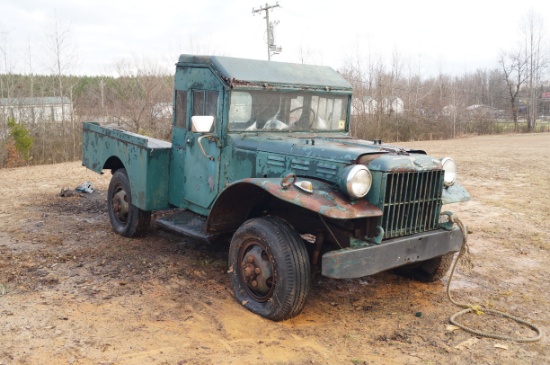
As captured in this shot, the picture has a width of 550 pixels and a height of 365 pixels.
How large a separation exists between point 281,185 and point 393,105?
1152 inches

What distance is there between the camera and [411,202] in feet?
13.6

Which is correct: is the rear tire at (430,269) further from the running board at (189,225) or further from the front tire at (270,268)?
the running board at (189,225)

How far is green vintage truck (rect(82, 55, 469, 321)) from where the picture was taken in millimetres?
3908

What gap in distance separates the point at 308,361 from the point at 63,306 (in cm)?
210

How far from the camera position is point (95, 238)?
20.8 ft

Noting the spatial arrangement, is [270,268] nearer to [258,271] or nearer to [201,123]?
[258,271]

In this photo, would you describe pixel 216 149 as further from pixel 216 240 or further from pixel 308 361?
pixel 308 361

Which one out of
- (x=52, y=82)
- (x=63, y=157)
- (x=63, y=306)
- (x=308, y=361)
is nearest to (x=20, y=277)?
(x=63, y=306)

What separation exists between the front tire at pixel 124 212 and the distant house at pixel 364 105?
73.9 feet

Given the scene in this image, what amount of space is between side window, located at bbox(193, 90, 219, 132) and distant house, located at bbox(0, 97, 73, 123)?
1844 centimetres

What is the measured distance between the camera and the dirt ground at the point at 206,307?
11.5 ft

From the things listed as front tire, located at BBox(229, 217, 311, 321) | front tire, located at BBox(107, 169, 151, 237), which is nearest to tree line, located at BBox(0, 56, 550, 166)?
front tire, located at BBox(107, 169, 151, 237)

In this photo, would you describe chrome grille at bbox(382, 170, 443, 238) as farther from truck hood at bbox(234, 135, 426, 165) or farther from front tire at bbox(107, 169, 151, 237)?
front tire at bbox(107, 169, 151, 237)

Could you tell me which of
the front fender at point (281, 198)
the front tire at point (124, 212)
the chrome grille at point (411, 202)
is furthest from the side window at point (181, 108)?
the chrome grille at point (411, 202)
